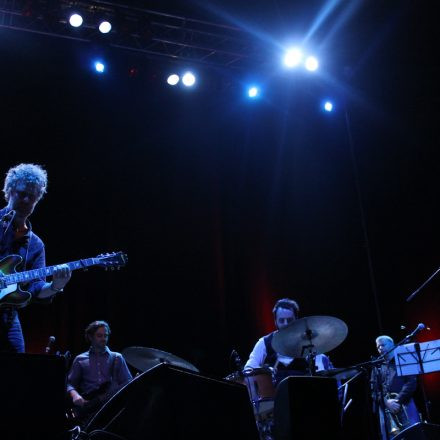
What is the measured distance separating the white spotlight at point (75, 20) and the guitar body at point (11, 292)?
5042mm

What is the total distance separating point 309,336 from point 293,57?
5.43m

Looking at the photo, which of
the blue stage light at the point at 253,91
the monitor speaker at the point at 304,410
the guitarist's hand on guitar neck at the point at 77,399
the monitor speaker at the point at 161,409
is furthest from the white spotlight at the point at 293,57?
the monitor speaker at the point at 161,409

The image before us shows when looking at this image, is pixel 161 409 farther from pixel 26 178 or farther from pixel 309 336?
pixel 309 336

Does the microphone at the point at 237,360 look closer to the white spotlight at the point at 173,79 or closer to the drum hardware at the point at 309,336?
the drum hardware at the point at 309,336

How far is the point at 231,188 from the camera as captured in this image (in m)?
9.59

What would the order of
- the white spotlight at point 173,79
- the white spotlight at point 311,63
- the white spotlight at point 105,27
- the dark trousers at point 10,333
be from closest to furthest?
1. the dark trousers at point 10,333
2. the white spotlight at point 105,27
3. the white spotlight at point 173,79
4. the white spotlight at point 311,63

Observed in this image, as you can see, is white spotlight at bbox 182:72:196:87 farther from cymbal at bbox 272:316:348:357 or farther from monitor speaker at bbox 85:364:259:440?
monitor speaker at bbox 85:364:259:440

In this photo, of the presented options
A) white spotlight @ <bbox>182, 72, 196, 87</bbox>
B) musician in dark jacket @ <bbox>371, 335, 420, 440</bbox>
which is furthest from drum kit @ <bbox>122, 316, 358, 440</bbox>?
white spotlight @ <bbox>182, 72, 196, 87</bbox>

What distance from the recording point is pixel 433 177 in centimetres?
913

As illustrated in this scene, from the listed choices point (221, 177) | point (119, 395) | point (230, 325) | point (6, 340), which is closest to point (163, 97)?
point (221, 177)

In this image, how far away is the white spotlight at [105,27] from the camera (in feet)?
24.5

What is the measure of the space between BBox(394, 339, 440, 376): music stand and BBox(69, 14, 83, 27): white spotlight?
5.88 metres

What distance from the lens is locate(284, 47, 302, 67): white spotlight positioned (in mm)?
8594

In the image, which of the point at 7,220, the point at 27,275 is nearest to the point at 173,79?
the point at 7,220
